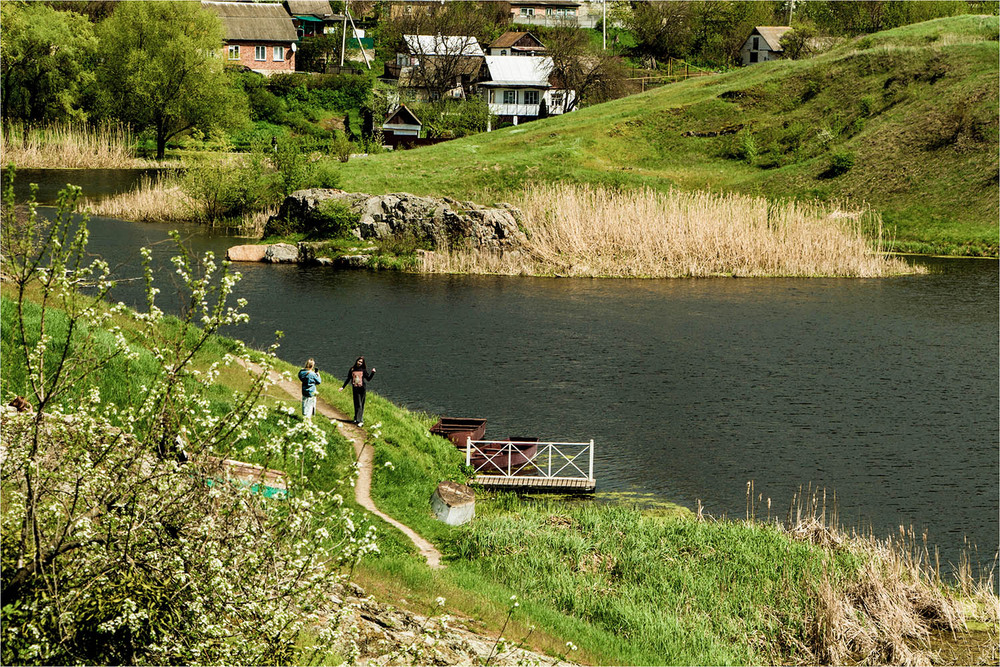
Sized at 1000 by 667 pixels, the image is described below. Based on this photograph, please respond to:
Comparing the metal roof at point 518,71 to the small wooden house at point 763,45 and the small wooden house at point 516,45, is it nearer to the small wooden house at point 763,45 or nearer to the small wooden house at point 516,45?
the small wooden house at point 516,45

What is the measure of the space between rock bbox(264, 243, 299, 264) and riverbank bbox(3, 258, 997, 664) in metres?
39.1

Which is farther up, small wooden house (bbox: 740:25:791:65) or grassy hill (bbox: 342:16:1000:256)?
small wooden house (bbox: 740:25:791:65)

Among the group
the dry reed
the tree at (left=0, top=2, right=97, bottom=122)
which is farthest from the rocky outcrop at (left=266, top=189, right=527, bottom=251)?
the dry reed

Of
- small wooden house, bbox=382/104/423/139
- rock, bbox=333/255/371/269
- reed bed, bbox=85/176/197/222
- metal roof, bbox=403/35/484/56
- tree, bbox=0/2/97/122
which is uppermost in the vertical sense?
metal roof, bbox=403/35/484/56

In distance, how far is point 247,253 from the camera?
65125 mm

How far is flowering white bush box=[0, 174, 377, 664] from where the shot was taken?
1106 cm

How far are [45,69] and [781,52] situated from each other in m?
84.3

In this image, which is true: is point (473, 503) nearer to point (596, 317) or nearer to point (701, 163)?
point (596, 317)

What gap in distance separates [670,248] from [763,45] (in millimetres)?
79952

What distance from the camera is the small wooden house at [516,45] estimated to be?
129625 millimetres

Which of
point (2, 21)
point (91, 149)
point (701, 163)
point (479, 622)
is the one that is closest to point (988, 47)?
point (701, 163)

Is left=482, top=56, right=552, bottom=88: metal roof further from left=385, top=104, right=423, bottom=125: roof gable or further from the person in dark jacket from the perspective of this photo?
the person in dark jacket

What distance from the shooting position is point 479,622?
18.2m

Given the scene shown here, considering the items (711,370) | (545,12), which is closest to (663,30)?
(545,12)
